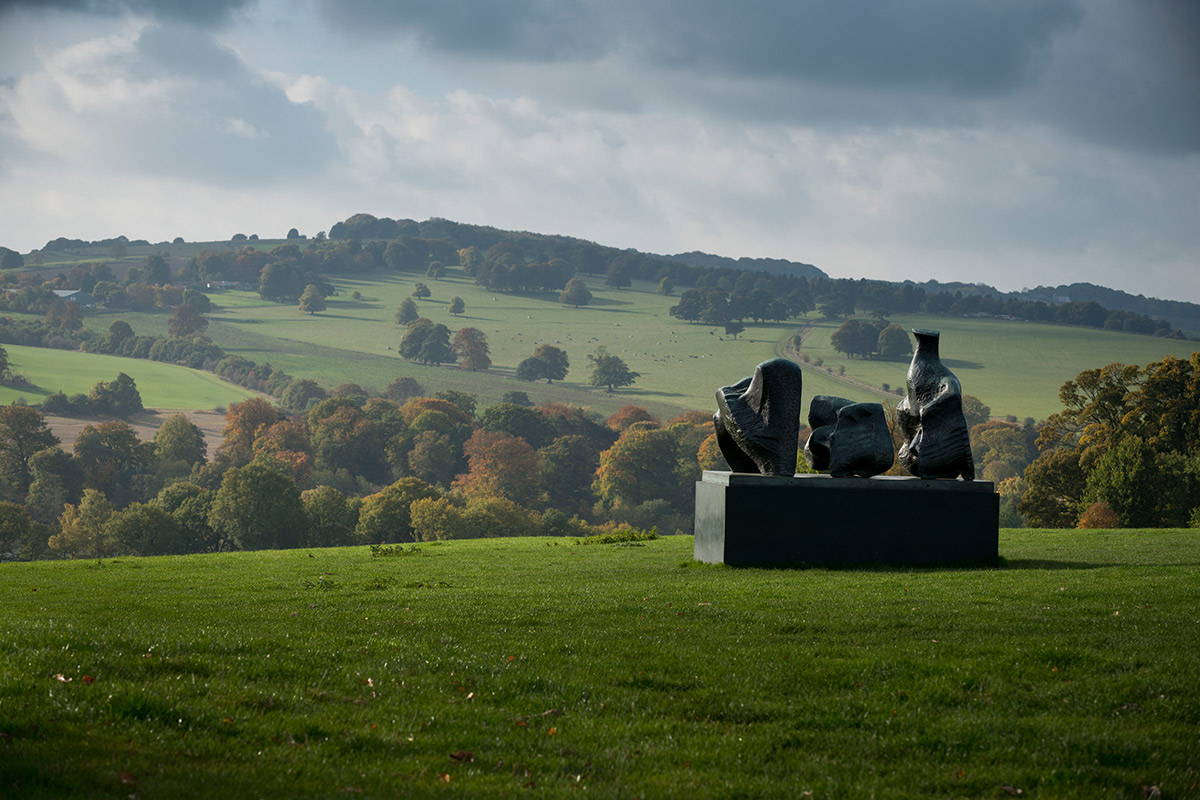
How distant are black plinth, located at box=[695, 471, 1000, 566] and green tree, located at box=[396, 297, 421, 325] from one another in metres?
166

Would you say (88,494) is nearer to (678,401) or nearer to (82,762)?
(678,401)

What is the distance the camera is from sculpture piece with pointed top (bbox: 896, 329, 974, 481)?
24000 mm

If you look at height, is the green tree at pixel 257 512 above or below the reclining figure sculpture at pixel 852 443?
below

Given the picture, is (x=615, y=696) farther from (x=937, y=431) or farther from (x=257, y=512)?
(x=257, y=512)

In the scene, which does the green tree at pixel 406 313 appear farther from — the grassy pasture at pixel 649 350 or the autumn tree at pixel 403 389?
the autumn tree at pixel 403 389

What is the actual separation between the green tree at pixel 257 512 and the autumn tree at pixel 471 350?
93582 mm

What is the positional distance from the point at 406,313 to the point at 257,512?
118893 mm

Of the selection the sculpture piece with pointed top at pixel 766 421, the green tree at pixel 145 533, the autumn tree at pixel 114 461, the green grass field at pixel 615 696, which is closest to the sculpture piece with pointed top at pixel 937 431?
the sculpture piece with pointed top at pixel 766 421

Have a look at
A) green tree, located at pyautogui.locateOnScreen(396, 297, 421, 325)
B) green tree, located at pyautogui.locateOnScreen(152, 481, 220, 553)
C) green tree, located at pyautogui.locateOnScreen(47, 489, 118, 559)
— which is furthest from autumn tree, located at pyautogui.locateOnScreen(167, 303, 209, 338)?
green tree, located at pyautogui.locateOnScreen(152, 481, 220, 553)

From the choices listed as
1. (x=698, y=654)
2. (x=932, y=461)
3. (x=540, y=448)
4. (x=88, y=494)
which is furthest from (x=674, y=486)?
(x=698, y=654)

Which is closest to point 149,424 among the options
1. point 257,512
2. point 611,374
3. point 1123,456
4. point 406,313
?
point 611,374

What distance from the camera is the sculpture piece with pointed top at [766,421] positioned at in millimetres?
24078

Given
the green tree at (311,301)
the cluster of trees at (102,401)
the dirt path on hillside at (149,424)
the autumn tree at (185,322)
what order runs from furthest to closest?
the green tree at (311,301) → the autumn tree at (185,322) → the cluster of trees at (102,401) → the dirt path on hillside at (149,424)

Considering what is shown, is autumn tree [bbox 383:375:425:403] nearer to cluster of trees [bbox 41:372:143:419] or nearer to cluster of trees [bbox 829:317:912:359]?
cluster of trees [bbox 41:372:143:419]
